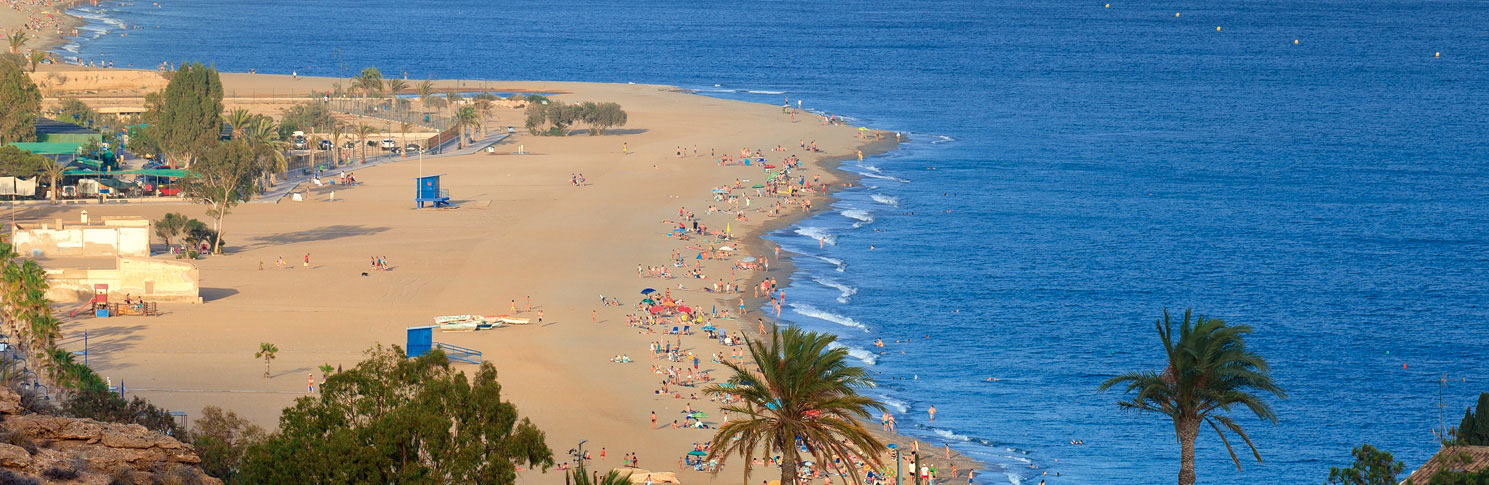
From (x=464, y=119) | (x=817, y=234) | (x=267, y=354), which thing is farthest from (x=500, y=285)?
(x=464, y=119)

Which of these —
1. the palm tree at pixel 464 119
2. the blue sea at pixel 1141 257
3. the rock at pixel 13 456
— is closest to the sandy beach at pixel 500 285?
the palm tree at pixel 464 119

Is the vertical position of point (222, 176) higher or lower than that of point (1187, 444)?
higher

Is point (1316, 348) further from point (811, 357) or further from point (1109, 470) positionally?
point (811, 357)

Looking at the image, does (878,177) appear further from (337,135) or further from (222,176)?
(222,176)

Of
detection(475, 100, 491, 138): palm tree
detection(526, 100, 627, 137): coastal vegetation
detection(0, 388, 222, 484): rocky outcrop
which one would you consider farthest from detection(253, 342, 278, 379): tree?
detection(526, 100, 627, 137): coastal vegetation

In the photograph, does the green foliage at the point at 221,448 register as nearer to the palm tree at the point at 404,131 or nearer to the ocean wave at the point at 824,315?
the ocean wave at the point at 824,315

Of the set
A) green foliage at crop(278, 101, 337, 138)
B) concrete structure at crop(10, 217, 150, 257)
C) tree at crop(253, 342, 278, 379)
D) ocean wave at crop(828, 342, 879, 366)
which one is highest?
green foliage at crop(278, 101, 337, 138)

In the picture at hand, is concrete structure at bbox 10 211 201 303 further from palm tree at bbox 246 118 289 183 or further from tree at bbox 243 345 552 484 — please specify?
tree at bbox 243 345 552 484
